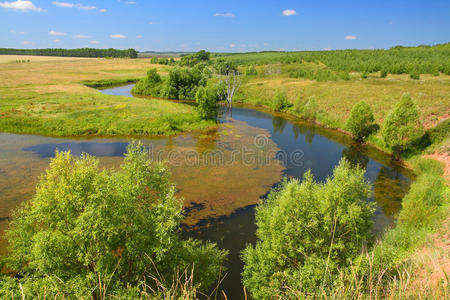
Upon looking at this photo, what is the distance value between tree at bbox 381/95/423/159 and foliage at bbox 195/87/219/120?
30963mm

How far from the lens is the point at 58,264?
9.45 meters

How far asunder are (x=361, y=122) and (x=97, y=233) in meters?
41.4

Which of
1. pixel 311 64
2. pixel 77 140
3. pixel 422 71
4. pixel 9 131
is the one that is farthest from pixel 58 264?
pixel 311 64

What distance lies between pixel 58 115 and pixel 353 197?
5068 cm

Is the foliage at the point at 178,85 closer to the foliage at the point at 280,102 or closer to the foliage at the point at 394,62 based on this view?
the foliage at the point at 280,102

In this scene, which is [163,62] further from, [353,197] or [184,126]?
[353,197]

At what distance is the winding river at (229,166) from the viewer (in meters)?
20.8

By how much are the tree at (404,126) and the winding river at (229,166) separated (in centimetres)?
328

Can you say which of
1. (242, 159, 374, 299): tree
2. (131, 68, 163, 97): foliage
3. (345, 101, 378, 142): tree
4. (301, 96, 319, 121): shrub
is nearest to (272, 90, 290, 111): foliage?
(301, 96, 319, 121): shrub

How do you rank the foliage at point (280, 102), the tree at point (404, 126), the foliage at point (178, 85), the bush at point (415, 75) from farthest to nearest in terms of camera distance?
the foliage at point (178, 85) → the bush at point (415, 75) → the foliage at point (280, 102) → the tree at point (404, 126)

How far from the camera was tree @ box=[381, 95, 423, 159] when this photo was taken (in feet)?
104

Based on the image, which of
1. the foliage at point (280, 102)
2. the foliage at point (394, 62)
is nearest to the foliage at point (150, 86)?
the foliage at point (280, 102)

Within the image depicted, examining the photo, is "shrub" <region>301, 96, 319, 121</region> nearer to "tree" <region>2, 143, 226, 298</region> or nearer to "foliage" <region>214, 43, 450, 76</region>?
"foliage" <region>214, 43, 450, 76</region>

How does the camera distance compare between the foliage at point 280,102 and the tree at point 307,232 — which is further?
the foliage at point 280,102
